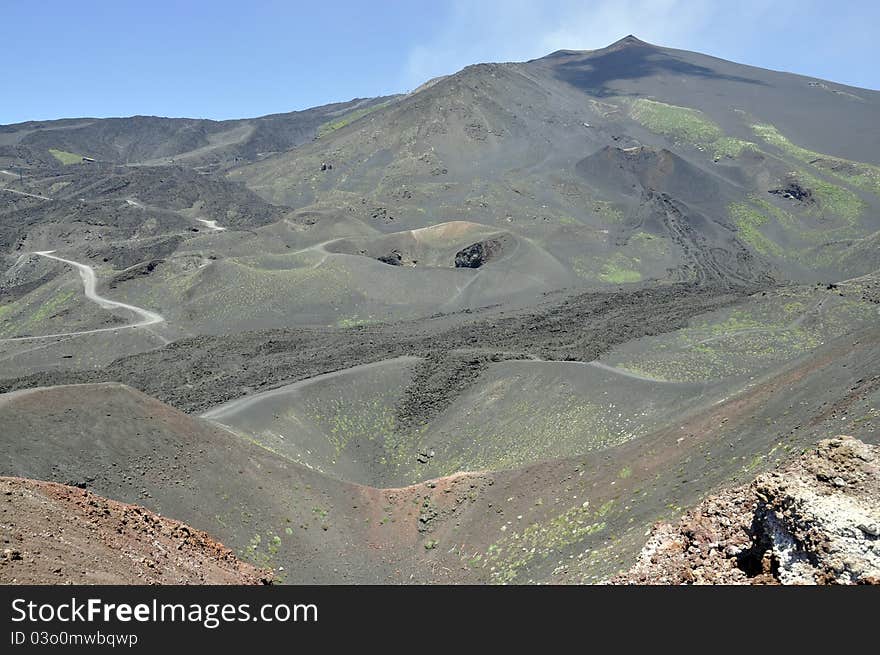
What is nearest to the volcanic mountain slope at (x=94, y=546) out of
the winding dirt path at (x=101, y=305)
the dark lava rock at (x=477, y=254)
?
the winding dirt path at (x=101, y=305)

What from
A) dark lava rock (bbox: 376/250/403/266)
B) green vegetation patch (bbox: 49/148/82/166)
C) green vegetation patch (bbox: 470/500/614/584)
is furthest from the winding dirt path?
green vegetation patch (bbox: 49/148/82/166)

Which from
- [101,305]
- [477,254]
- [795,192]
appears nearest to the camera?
[101,305]

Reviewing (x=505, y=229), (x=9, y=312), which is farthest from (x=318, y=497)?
(x=505, y=229)

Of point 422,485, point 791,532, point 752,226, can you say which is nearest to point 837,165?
point 752,226

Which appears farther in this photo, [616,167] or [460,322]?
[616,167]

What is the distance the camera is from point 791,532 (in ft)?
39.7

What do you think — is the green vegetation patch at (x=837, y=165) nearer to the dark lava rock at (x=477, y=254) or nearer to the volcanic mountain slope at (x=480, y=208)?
the volcanic mountain slope at (x=480, y=208)

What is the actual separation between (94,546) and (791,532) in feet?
44.3

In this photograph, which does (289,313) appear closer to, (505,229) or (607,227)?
(505,229)

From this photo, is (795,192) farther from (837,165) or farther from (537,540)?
(537,540)

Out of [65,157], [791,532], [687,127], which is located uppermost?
[687,127]

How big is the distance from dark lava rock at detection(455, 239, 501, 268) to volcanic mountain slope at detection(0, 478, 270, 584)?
5742 centimetres

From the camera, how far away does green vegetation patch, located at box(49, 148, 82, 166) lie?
511ft

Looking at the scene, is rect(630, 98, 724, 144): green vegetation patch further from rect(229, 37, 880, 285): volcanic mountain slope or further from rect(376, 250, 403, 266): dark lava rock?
rect(376, 250, 403, 266): dark lava rock
